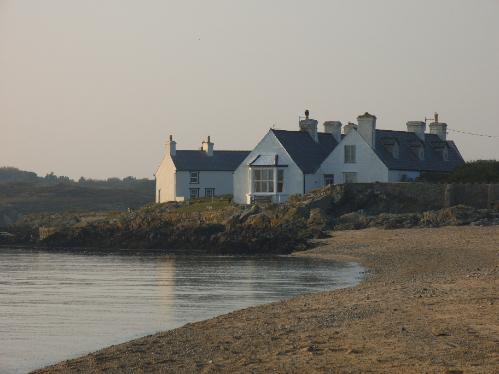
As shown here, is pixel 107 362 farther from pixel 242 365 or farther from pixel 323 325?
pixel 323 325

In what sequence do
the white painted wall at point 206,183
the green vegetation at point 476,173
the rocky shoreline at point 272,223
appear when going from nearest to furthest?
the rocky shoreline at point 272,223 < the green vegetation at point 476,173 < the white painted wall at point 206,183

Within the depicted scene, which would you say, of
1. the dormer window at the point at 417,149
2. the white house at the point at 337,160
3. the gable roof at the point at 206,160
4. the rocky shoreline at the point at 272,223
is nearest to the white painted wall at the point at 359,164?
the white house at the point at 337,160

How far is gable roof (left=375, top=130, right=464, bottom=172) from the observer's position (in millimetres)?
63741

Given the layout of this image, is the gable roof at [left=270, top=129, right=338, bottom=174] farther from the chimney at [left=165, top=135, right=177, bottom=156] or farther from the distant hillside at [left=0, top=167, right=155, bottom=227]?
the distant hillside at [left=0, top=167, right=155, bottom=227]

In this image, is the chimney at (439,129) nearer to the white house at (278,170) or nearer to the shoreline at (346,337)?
the white house at (278,170)

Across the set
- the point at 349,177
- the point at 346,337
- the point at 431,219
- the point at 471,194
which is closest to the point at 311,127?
the point at 349,177

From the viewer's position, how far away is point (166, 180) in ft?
262

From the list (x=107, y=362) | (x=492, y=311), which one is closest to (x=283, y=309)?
Result: (x=492, y=311)

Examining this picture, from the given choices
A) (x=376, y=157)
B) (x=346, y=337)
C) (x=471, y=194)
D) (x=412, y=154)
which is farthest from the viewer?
(x=412, y=154)

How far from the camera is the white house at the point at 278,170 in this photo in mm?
64750

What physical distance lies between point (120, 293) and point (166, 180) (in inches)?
2094

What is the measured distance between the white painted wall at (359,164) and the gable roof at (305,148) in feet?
4.39

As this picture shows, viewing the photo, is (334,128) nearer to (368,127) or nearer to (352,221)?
(368,127)

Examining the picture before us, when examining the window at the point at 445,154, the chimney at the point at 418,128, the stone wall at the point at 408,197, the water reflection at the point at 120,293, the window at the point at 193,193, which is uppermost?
the chimney at the point at 418,128
